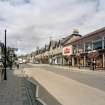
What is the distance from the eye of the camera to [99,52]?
50.3 meters

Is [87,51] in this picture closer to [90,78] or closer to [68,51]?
[68,51]

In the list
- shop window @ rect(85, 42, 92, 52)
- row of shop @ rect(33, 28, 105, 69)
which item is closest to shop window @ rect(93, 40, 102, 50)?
row of shop @ rect(33, 28, 105, 69)

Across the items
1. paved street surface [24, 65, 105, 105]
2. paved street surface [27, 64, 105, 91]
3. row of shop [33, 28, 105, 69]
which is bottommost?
paved street surface [24, 65, 105, 105]

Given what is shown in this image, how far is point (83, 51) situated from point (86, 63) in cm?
349

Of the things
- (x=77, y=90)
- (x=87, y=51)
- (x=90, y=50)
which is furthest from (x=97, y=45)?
(x=77, y=90)

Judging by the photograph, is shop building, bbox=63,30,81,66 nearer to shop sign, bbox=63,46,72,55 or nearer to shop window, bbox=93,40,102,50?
shop sign, bbox=63,46,72,55

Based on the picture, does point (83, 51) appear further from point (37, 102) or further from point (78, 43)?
point (37, 102)

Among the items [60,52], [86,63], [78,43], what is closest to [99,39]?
[86,63]

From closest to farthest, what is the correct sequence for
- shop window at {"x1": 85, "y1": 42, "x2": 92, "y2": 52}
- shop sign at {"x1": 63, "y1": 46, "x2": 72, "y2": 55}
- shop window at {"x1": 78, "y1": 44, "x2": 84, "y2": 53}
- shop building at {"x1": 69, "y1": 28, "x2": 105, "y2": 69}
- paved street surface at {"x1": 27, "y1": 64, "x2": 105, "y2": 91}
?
paved street surface at {"x1": 27, "y1": 64, "x2": 105, "y2": 91} < shop building at {"x1": 69, "y1": 28, "x2": 105, "y2": 69} < shop window at {"x1": 85, "y1": 42, "x2": 92, "y2": 52} < shop window at {"x1": 78, "y1": 44, "x2": 84, "y2": 53} < shop sign at {"x1": 63, "y1": 46, "x2": 72, "y2": 55}

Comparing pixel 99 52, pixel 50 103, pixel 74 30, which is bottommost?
pixel 50 103

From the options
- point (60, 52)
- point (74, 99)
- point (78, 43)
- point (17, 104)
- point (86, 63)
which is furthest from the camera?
point (60, 52)

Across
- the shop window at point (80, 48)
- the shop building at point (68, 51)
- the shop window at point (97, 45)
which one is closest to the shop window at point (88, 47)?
the shop window at point (97, 45)

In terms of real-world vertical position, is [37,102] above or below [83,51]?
below

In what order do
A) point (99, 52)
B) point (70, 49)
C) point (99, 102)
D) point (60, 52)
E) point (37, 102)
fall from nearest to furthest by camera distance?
1. point (37, 102)
2. point (99, 102)
3. point (99, 52)
4. point (70, 49)
5. point (60, 52)
